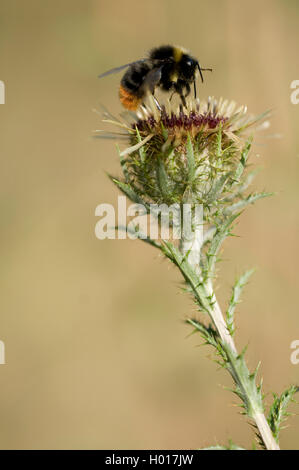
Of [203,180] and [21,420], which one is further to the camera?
[21,420]

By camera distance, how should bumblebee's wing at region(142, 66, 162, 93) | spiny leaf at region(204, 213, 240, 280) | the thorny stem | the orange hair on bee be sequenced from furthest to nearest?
1. the orange hair on bee
2. bumblebee's wing at region(142, 66, 162, 93)
3. spiny leaf at region(204, 213, 240, 280)
4. the thorny stem

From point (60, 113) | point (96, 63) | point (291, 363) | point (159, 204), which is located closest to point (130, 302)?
point (291, 363)

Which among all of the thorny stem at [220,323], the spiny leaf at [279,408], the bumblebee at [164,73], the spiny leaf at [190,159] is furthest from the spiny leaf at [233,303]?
the bumblebee at [164,73]

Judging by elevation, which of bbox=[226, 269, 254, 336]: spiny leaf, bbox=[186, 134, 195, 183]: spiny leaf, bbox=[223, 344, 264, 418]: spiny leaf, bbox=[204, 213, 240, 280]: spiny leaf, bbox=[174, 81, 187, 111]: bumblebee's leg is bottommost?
bbox=[223, 344, 264, 418]: spiny leaf

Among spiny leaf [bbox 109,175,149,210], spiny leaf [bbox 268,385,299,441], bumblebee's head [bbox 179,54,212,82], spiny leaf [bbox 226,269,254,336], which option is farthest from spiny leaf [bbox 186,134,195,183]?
spiny leaf [bbox 268,385,299,441]

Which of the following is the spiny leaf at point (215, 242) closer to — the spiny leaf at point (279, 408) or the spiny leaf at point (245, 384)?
the spiny leaf at point (245, 384)

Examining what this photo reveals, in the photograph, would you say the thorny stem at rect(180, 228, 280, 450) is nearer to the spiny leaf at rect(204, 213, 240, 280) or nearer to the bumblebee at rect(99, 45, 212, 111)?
the spiny leaf at rect(204, 213, 240, 280)

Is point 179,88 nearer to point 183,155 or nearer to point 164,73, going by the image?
point 164,73

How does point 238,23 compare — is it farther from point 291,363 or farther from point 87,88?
point 291,363
